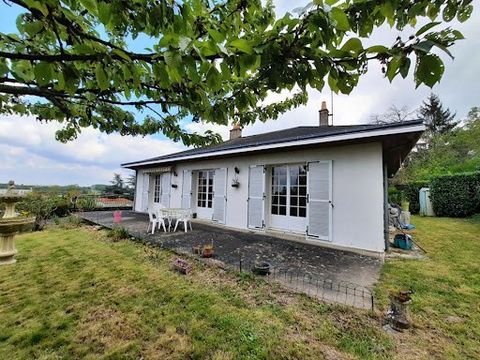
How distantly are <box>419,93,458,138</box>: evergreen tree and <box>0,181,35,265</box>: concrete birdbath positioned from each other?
36.6 metres

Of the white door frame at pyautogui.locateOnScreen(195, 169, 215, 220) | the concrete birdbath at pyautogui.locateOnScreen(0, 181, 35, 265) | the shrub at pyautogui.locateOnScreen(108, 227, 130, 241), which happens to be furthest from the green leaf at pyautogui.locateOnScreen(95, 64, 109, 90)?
the white door frame at pyautogui.locateOnScreen(195, 169, 215, 220)

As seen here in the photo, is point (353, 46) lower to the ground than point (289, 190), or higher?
higher

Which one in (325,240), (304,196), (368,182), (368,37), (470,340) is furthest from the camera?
(304,196)

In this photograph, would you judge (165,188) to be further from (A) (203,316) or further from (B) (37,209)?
(A) (203,316)

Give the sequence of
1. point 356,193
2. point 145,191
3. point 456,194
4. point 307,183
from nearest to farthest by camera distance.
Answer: point 356,193 < point 307,183 < point 456,194 < point 145,191

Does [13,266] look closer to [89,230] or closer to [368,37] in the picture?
[89,230]

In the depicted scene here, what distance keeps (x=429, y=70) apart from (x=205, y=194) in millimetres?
9340

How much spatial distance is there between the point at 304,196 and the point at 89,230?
7.36 m

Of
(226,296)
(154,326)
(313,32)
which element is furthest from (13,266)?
(313,32)

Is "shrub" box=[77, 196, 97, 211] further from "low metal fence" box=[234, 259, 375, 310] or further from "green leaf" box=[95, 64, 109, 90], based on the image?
"green leaf" box=[95, 64, 109, 90]

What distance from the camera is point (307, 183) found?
6.59 m

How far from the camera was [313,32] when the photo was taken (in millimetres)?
1021

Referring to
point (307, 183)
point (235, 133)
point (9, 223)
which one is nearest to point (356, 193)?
point (307, 183)

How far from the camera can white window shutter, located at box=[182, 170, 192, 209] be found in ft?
32.7
